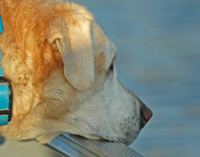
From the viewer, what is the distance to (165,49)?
20.1ft

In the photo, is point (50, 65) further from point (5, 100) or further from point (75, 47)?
point (5, 100)

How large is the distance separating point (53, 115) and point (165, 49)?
443 centimetres

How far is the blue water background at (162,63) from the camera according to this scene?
404cm

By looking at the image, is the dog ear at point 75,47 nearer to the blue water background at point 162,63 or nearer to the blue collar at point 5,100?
the blue collar at point 5,100

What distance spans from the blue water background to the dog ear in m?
0.71

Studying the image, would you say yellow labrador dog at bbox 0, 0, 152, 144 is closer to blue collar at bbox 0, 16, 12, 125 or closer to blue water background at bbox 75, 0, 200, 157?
blue collar at bbox 0, 16, 12, 125

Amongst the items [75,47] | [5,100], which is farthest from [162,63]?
[5,100]

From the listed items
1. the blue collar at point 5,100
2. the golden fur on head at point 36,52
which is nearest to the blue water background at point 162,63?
the golden fur on head at point 36,52

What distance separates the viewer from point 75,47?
1.91m

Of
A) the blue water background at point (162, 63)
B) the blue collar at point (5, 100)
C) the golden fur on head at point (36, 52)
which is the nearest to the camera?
the blue collar at point (5, 100)

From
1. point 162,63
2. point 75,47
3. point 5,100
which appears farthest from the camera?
point 162,63

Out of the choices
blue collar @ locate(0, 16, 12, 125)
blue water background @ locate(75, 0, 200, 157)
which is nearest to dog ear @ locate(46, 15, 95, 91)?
blue collar @ locate(0, 16, 12, 125)

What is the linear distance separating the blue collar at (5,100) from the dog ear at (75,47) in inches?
13.9

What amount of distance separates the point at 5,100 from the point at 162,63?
14.1 feet
